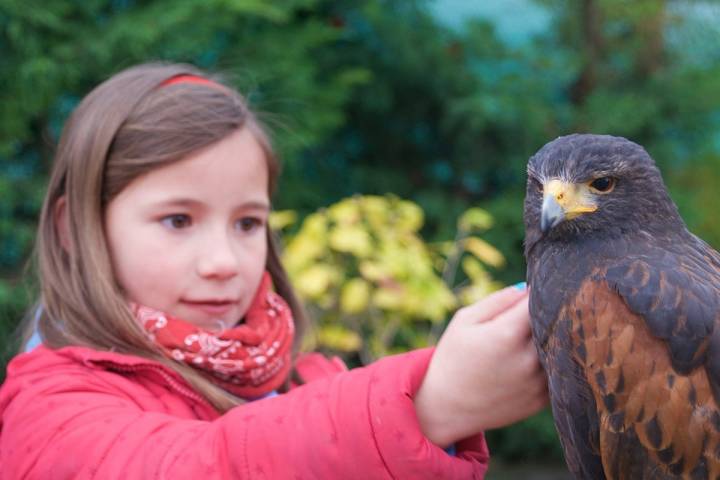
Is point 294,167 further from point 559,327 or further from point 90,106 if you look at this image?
point 559,327

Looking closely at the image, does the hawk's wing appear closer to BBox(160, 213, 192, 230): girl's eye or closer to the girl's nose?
the girl's nose

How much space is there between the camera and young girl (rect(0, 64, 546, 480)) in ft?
4.79

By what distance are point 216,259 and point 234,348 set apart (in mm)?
210

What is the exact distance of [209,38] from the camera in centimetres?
376

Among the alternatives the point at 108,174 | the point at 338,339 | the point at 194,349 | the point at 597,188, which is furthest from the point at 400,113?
the point at 597,188

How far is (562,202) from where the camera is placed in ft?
5.11

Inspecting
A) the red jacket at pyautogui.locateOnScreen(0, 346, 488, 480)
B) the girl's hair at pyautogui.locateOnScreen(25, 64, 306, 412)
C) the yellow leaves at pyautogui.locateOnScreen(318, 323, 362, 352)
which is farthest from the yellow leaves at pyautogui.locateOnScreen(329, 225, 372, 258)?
the red jacket at pyautogui.locateOnScreen(0, 346, 488, 480)

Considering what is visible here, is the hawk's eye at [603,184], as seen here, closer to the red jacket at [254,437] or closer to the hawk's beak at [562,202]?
the hawk's beak at [562,202]

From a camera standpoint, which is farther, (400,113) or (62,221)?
(400,113)

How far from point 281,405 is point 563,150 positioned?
2.18ft

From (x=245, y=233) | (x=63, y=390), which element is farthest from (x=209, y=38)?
(x=63, y=390)

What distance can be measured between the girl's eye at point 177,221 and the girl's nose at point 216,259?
0.06 metres

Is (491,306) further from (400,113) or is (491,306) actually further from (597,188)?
(400,113)

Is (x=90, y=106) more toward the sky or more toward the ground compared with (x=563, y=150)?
more toward the ground
